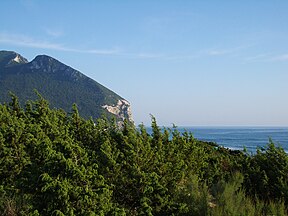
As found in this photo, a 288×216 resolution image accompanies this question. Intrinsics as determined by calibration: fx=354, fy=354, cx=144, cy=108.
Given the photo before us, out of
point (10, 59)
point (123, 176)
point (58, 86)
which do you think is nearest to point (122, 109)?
point (58, 86)

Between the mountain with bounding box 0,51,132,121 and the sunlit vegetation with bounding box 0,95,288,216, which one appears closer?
the sunlit vegetation with bounding box 0,95,288,216

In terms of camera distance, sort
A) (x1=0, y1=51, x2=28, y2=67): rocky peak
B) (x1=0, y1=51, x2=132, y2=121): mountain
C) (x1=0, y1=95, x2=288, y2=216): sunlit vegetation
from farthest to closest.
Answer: (x1=0, y1=51, x2=28, y2=67): rocky peak < (x1=0, y1=51, x2=132, y2=121): mountain < (x1=0, y1=95, x2=288, y2=216): sunlit vegetation

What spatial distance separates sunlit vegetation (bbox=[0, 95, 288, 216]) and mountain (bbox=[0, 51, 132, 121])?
78.5 m

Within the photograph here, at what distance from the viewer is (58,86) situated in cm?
10650

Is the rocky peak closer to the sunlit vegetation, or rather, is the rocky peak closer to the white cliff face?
the white cliff face

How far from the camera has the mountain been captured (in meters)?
95.8

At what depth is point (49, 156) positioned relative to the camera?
7234mm

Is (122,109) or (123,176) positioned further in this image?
(122,109)

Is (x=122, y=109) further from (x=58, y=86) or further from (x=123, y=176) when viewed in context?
(x=123, y=176)

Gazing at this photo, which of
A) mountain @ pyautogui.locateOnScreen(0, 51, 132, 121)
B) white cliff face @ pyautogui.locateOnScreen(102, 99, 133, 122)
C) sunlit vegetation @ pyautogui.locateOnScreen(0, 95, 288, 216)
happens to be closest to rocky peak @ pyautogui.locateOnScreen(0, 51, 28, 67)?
mountain @ pyautogui.locateOnScreen(0, 51, 132, 121)

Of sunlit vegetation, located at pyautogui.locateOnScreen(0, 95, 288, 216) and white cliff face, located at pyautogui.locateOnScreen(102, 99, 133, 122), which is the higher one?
white cliff face, located at pyautogui.locateOnScreen(102, 99, 133, 122)

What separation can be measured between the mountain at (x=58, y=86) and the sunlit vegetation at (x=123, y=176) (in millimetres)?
78550

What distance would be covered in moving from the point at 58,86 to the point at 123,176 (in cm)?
10156

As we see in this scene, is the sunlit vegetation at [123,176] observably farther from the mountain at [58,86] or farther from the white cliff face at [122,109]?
the white cliff face at [122,109]
